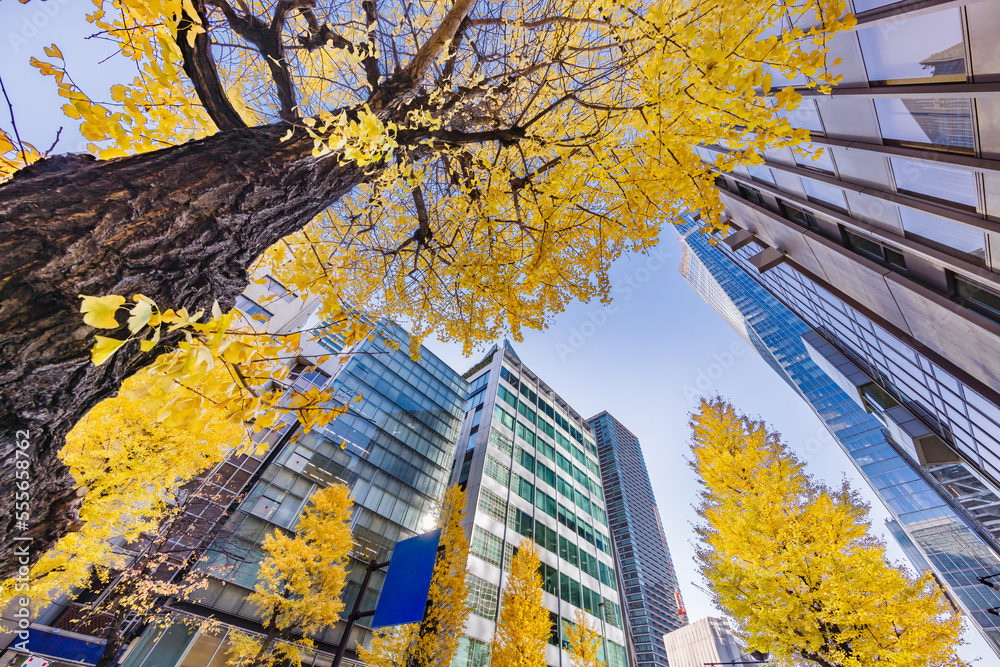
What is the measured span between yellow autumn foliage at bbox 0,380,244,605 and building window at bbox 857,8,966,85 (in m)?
11.2

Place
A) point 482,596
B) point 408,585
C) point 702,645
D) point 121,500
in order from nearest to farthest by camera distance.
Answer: point 121,500
point 408,585
point 482,596
point 702,645

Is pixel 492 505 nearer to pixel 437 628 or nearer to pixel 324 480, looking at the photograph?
pixel 437 628

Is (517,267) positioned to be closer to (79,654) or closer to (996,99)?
(996,99)

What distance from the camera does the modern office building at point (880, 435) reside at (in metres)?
12.5

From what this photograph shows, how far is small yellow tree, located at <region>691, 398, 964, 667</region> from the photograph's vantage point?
653 cm

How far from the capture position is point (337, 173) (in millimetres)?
2707

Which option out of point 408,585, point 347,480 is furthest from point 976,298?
point 347,480

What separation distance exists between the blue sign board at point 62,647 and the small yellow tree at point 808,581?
16.7 metres

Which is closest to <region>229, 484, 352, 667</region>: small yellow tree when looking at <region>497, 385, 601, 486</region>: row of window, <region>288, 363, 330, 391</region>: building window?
<region>288, 363, 330, 391</region>: building window

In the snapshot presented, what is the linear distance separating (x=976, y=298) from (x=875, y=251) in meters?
2.03

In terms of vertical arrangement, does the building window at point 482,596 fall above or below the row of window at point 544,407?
below

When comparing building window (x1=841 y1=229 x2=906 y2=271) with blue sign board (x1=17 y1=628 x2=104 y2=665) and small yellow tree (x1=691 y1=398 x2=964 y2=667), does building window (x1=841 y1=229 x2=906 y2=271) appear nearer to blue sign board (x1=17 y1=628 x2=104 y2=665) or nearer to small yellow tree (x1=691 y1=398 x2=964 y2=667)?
small yellow tree (x1=691 y1=398 x2=964 y2=667)

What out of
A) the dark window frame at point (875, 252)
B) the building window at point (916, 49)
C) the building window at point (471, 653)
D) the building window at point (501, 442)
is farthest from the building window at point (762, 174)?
the building window at point (471, 653)

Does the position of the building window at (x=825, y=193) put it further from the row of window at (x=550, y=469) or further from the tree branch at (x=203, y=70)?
the row of window at (x=550, y=469)
